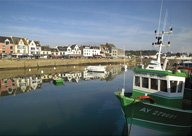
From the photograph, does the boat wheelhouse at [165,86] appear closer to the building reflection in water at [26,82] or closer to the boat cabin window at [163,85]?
the boat cabin window at [163,85]

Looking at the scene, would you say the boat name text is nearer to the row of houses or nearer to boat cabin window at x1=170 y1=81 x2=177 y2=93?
boat cabin window at x1=170 y1=81 x2=177 y2=93

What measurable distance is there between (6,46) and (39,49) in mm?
18639

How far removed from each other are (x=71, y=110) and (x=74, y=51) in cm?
8851

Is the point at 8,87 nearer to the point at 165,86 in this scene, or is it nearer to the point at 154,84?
the point at 154,84

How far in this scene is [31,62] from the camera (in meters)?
63.0

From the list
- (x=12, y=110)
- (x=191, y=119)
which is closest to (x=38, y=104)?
(x=12, y=110)

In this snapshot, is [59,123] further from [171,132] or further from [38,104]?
[171,132]

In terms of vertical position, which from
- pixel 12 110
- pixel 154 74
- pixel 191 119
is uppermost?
pixel 154 74

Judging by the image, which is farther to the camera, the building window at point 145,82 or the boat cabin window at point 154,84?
the building window at point 145,82

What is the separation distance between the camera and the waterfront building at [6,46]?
226 ft

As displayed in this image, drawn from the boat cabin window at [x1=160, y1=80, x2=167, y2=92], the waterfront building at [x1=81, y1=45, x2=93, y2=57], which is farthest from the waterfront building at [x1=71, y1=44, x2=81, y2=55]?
the boat cabin window at [x1=160, y1=80, x2=167, y2=92]

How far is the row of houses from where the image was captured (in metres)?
71.2

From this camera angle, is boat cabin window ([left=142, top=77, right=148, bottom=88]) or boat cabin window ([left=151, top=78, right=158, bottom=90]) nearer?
boat cabin window ([left=151, top=78, right=158, bottom=90])

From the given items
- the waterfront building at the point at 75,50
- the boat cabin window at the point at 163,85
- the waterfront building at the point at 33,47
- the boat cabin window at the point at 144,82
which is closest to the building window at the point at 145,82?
the boat cabin window at the point at 144,82
